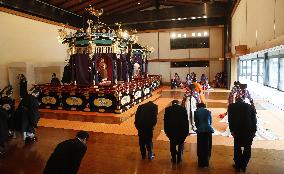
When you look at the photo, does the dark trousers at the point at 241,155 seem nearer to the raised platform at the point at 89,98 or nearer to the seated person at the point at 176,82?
the raised platform at the point at 89,98

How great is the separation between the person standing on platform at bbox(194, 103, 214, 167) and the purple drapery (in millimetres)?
5465

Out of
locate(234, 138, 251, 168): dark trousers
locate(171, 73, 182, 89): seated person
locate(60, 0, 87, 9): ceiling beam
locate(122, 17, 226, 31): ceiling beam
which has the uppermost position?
locate(60, 0, 87, 9): ceiling beam

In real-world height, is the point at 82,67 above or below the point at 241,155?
above

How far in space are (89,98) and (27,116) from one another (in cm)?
286

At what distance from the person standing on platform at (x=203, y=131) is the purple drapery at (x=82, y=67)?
215 inches

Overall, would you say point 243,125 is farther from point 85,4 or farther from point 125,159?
point 85,4

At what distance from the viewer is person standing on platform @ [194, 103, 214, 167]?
410 centimetres

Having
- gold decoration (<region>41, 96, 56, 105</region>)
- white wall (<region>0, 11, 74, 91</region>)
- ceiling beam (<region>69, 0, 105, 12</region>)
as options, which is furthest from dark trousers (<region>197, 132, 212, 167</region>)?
ceiling beam (<region>69, 0, 105, 12</region>)

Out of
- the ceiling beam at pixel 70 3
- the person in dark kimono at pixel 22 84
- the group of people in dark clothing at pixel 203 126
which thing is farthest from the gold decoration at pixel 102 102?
the ceiling beam at pixel 70 3

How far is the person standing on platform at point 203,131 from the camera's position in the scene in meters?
4.10

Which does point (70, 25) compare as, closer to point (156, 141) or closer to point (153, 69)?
point (153, 69)

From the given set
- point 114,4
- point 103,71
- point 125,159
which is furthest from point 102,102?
point 114,4

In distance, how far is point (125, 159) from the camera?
4.67m

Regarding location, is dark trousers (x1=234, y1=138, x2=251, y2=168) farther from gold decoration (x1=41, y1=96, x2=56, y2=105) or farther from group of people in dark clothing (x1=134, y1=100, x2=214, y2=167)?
gold decoration (x1=41, y1=96, x2=56, y2=105)
